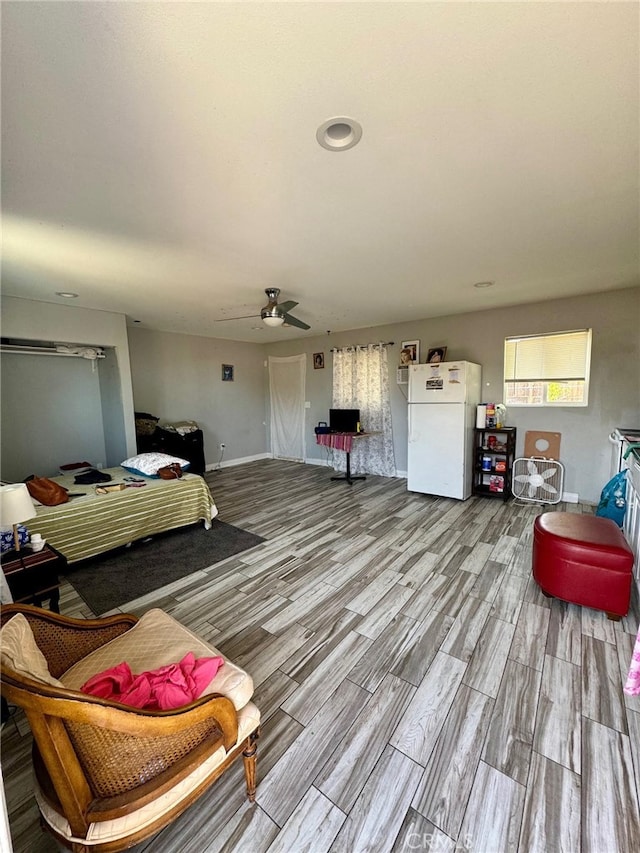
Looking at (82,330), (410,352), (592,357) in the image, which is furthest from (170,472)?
(592,357)

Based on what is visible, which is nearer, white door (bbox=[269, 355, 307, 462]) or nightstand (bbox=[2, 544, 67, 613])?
nightstand (bbox=[2, 544, 67, 613])

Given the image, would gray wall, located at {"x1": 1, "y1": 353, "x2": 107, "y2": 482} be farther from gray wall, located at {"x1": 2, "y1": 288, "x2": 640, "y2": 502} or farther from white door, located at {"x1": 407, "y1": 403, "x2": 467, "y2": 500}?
white door, located at {"x1": 407, "y1": 403, "x2": 467, "y2": 500}

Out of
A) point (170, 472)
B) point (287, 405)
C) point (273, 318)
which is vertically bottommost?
point (170, 472)

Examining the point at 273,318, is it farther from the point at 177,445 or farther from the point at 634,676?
the point at 634,676

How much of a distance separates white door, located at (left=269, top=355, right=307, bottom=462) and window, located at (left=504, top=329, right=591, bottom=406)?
363 centimetres

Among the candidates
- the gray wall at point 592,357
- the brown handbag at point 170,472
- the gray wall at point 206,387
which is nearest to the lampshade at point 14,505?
the brown handbag at point 170,472

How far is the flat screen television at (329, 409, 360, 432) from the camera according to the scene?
→ 550 cm

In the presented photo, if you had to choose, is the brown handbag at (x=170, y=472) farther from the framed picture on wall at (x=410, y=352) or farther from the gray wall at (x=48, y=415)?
the framed picture on wall at (x=410, y=352)

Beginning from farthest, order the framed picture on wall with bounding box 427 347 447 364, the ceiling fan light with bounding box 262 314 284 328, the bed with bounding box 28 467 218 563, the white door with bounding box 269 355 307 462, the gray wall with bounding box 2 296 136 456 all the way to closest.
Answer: the white door with bounding box 269 355 307 462 < the framed picture on wall with bounding box 427 347 447 364 < the gray wall with bounding box 2 296 136 456 < the ceiling fan light with bounding box 262 314 284 328 < the bed with bounding box 28 467 218 563

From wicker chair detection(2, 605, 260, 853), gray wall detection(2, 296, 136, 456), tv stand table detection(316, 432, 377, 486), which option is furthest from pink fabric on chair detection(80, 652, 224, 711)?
tv stand table detection(316, 432, 377, 486)

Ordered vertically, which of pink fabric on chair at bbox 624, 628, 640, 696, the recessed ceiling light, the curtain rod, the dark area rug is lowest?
the dark area rug

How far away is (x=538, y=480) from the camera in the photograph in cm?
410

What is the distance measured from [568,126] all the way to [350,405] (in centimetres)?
471

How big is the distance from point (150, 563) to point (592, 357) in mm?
5276
